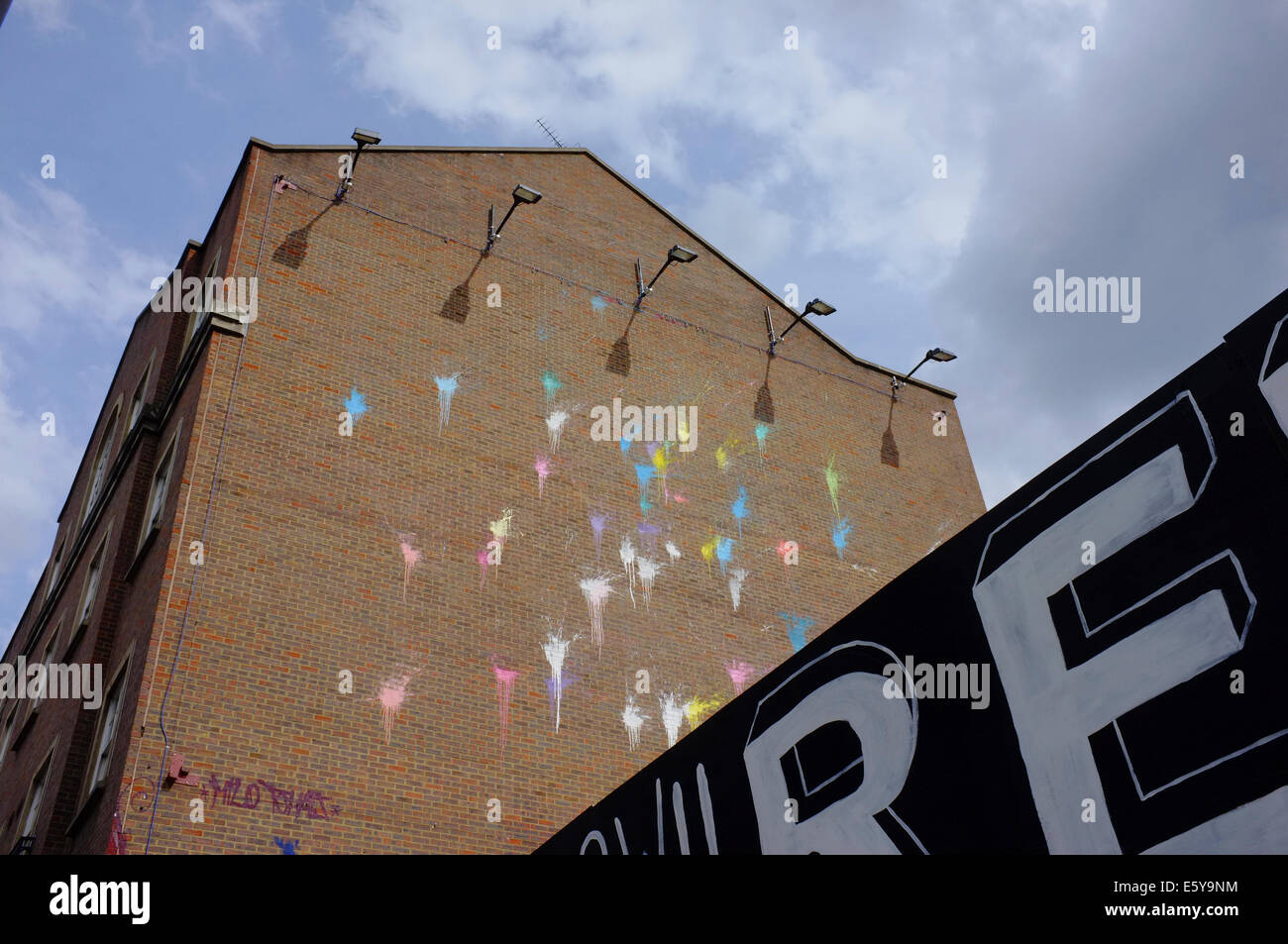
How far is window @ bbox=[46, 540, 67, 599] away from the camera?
21969mm

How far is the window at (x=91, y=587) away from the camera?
16781 mm

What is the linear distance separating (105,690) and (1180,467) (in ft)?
43.7

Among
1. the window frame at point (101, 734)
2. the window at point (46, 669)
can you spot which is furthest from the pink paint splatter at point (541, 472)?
the window at point (46, 669)

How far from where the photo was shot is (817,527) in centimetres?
1944

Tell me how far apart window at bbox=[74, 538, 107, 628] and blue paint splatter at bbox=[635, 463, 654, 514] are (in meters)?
8.10

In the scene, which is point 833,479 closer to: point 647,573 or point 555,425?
point 647,573

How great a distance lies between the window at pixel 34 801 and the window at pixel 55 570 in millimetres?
6186

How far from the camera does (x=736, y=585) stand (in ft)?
59.2

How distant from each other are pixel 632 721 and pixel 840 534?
221 inches

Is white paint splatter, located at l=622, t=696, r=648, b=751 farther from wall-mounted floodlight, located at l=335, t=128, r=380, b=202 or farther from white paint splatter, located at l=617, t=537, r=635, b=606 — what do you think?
wall-mounted floodlight, located at l=335, t=128, r=380, b=202

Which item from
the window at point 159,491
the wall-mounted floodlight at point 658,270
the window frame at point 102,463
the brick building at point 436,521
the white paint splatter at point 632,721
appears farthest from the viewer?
the window frame at point 102,463

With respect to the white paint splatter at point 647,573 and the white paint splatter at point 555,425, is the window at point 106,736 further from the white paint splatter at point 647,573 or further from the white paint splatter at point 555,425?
the white paint splatter at point 647,573

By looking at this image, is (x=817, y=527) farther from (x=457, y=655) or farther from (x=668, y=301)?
(x=457, y=655)
